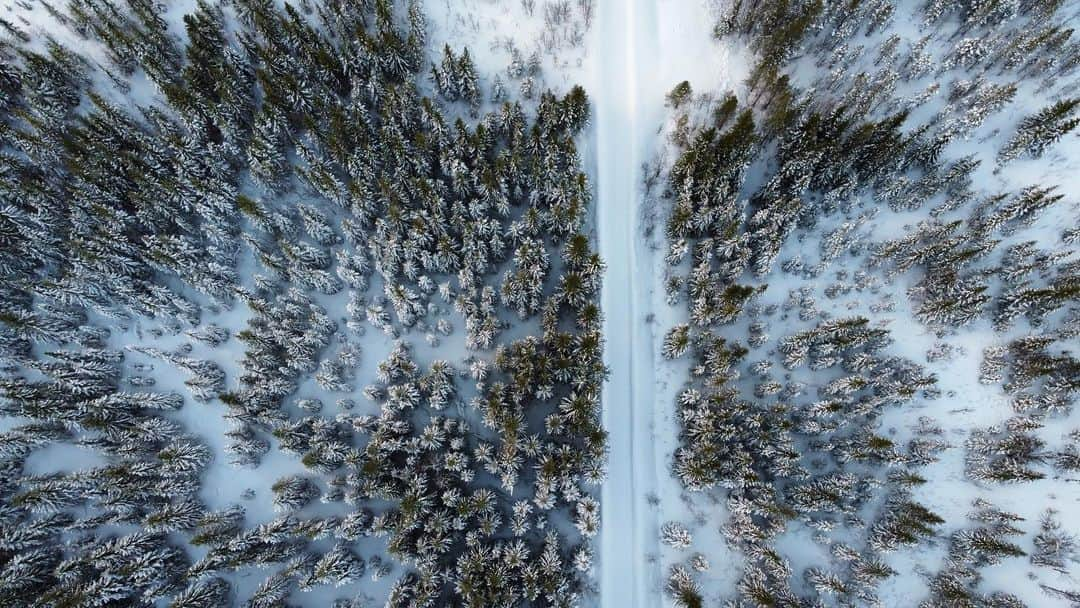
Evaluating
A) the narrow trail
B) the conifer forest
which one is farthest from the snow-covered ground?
the conifer forest

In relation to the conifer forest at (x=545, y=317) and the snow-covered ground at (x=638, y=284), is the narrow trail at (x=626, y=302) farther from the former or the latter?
the conifer forest at (x=545, y=317)

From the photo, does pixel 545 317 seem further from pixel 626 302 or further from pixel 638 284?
pixel 638 284

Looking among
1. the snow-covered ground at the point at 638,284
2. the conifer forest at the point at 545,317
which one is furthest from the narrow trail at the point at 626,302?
the conifer forest at the point at 545,317

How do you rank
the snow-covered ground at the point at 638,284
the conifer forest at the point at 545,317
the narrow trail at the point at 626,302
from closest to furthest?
the conifer forest at the point at 545,317
the narrow trail at the point at 626,302
the snow-covered ground at the point at 638,284

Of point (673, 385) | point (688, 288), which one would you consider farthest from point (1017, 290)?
point (673, 385)

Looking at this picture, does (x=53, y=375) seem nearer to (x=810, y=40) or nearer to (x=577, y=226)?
(x=577, y=226)

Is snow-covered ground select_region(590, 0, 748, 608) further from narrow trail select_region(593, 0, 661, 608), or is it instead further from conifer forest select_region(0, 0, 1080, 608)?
conifer forest select_region(0, 0, 1080, 608)
